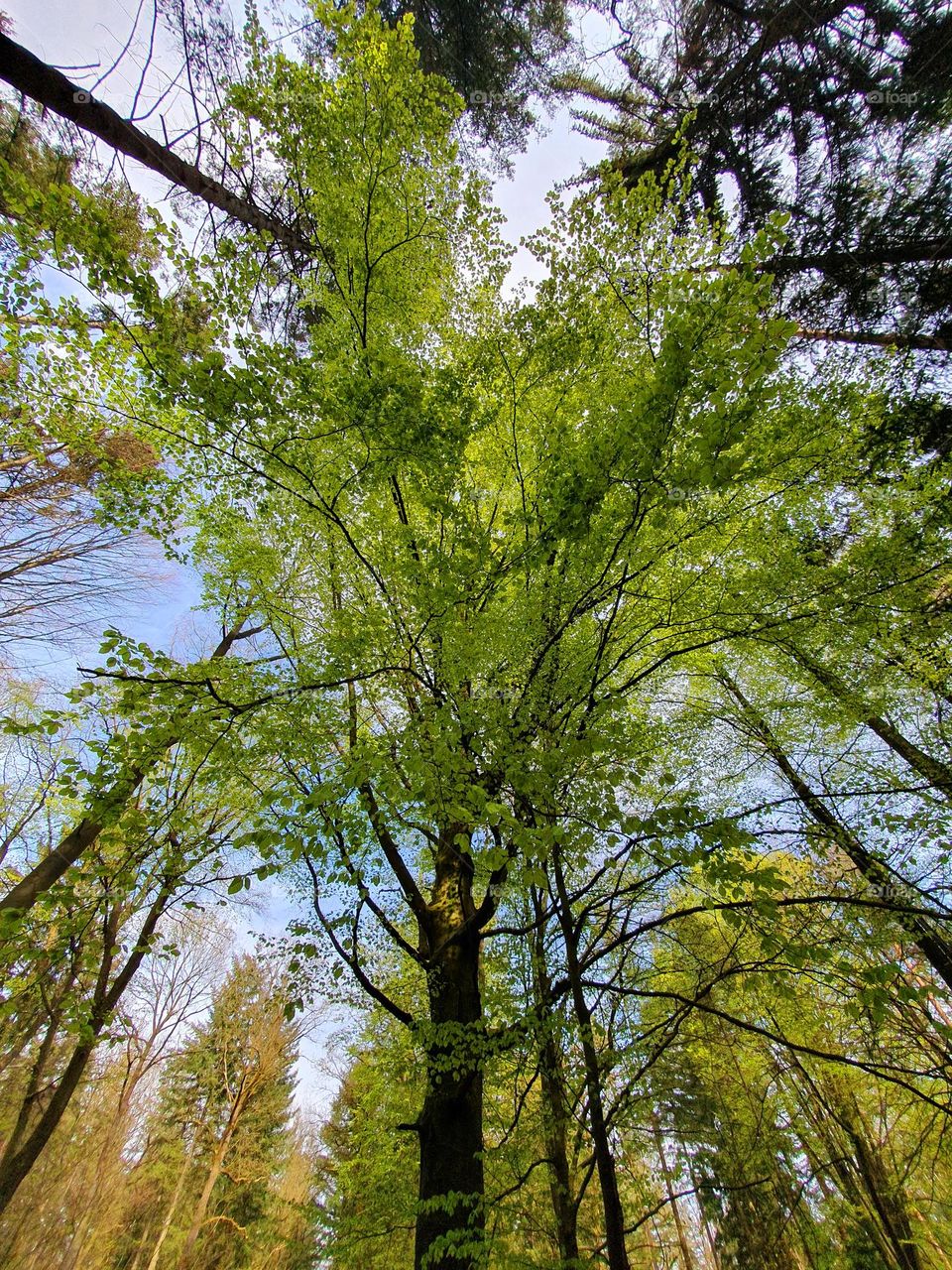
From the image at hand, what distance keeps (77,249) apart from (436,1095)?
6.34 meters

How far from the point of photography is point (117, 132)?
4.93 meters

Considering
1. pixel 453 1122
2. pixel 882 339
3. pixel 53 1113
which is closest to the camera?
pixel 453 1122

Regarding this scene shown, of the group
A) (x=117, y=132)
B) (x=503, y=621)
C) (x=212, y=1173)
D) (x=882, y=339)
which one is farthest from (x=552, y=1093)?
(x=212, y=1173)

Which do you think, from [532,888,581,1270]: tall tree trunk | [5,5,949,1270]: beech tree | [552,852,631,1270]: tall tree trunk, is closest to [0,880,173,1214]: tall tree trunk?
[5,5,949,1270]: beech tree

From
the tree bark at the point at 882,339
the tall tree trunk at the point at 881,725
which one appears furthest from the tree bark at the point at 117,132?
the tall tree trunk at the point at 881,725

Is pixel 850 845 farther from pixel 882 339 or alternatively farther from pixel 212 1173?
pixel 212 1173

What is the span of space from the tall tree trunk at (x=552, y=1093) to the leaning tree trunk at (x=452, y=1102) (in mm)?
561

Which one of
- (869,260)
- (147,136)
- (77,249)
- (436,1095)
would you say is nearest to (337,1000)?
(436,1095)

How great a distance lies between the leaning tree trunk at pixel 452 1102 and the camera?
319 centimetres

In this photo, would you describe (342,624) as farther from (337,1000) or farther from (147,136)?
(147,136)

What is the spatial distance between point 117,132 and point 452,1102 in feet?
29.1

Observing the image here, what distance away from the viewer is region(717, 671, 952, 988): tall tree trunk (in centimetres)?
456

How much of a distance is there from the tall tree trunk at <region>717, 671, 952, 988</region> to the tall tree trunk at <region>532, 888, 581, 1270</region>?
2649mm

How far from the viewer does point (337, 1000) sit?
556 cm
